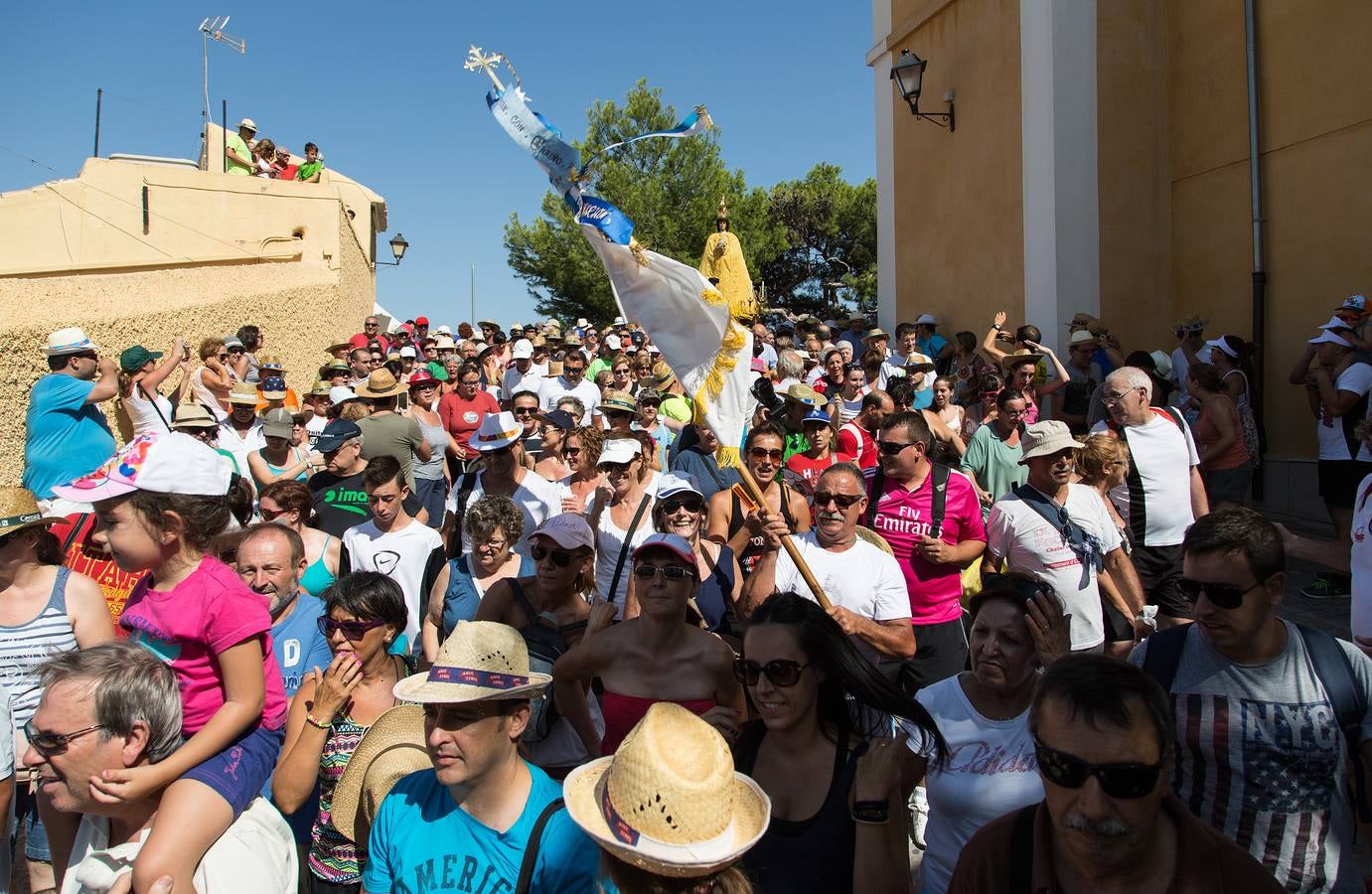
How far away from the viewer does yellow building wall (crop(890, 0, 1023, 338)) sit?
40.2 feet

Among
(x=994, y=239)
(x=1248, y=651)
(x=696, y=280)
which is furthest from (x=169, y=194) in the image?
(x=1248, y=651)

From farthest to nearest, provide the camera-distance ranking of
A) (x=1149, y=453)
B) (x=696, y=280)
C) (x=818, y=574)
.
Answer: (x=1149, y=453) < (x=696, y=280) < (x=818, y=574)

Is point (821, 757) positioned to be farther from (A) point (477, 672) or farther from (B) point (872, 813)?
(A) point (477, 672)

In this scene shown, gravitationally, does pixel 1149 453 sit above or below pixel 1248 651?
above

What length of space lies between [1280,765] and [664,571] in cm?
204

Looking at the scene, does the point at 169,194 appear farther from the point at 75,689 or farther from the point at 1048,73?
the point at 75,689

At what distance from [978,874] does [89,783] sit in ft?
7.40

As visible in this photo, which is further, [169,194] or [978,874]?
[169,194]

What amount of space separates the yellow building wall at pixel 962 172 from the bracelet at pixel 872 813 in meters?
10.6

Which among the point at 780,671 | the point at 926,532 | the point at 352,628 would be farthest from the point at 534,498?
the point at 780,671

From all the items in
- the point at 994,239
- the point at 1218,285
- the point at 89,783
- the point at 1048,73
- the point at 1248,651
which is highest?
the point at 1048,73

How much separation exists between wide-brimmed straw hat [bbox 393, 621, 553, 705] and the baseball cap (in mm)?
990

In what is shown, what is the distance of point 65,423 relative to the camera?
6258 mm

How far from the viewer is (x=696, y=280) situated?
4.68 meters
